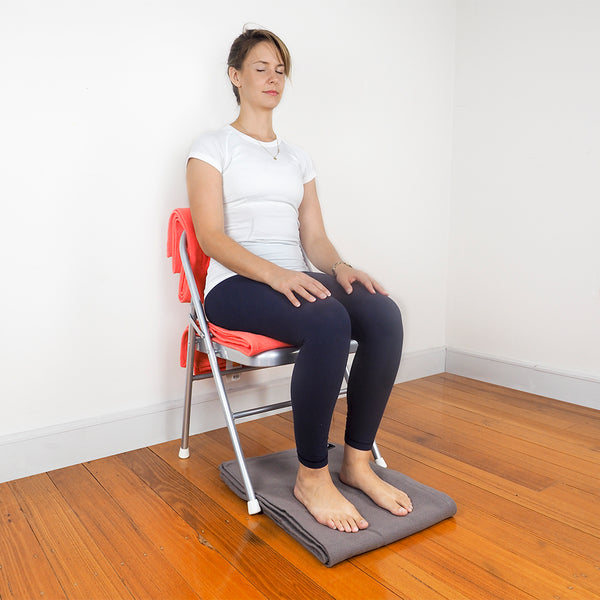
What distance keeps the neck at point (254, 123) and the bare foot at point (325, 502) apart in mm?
1022

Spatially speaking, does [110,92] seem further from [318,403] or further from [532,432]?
[532,432]

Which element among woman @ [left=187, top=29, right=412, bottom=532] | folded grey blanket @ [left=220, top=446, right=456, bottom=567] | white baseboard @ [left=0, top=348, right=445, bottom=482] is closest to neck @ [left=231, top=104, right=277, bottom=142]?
Answer: woman @ [left=187, top=29, right=412, bottom=532]

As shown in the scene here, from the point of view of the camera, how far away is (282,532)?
56.6 inches

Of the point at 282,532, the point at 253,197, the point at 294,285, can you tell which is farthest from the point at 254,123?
the point at 282,532

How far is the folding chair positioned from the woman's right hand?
142mm

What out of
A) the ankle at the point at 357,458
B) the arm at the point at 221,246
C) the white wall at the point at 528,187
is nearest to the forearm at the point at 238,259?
the arm at the point at 221,246

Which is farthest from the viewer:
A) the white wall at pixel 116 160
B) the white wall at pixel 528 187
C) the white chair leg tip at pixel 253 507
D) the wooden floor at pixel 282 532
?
the white wall at pixel 528 187

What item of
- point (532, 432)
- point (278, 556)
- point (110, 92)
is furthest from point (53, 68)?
point (532, 432)

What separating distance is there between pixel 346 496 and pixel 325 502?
5.1 inches

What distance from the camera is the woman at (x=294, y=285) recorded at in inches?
55.2

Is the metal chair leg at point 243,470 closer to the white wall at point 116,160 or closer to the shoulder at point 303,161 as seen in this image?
the white wall at point 116,160

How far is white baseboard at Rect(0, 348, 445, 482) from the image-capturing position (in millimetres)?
1756

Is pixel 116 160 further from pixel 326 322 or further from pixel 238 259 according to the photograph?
pixel 326 322

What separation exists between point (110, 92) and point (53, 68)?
0.17m
